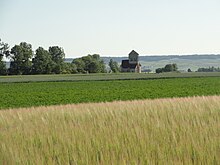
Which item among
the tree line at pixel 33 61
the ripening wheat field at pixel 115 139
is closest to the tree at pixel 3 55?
the tree line at pixel 33 61

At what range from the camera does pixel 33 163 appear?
3.80 m

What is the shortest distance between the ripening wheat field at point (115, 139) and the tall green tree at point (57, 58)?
3721 inches

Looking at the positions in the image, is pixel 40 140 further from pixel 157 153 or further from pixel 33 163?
Answer: pixel 157 153

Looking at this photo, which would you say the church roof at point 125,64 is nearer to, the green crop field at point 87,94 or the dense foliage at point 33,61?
the dense foliage at point 33,61

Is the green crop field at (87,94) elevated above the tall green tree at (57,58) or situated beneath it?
situated beneath

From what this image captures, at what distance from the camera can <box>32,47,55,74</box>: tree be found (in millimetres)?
97625

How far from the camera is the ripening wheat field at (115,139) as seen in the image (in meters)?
3.86

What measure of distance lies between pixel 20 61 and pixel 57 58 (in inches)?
530

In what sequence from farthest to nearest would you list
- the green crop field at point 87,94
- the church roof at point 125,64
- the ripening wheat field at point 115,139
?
the church roof at point 125,64, the green crop field at point 87,94, the ripening wheat field at point 115,139

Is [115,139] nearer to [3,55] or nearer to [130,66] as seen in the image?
[3,55]

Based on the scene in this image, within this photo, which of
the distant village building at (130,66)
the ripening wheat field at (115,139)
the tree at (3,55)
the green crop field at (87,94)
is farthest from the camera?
the distant village building at (130,66)

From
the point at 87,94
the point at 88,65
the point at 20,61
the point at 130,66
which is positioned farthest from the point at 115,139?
the point at 130,66

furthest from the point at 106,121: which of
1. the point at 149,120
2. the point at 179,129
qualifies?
the point at 179,129

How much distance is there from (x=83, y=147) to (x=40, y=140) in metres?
0.83
